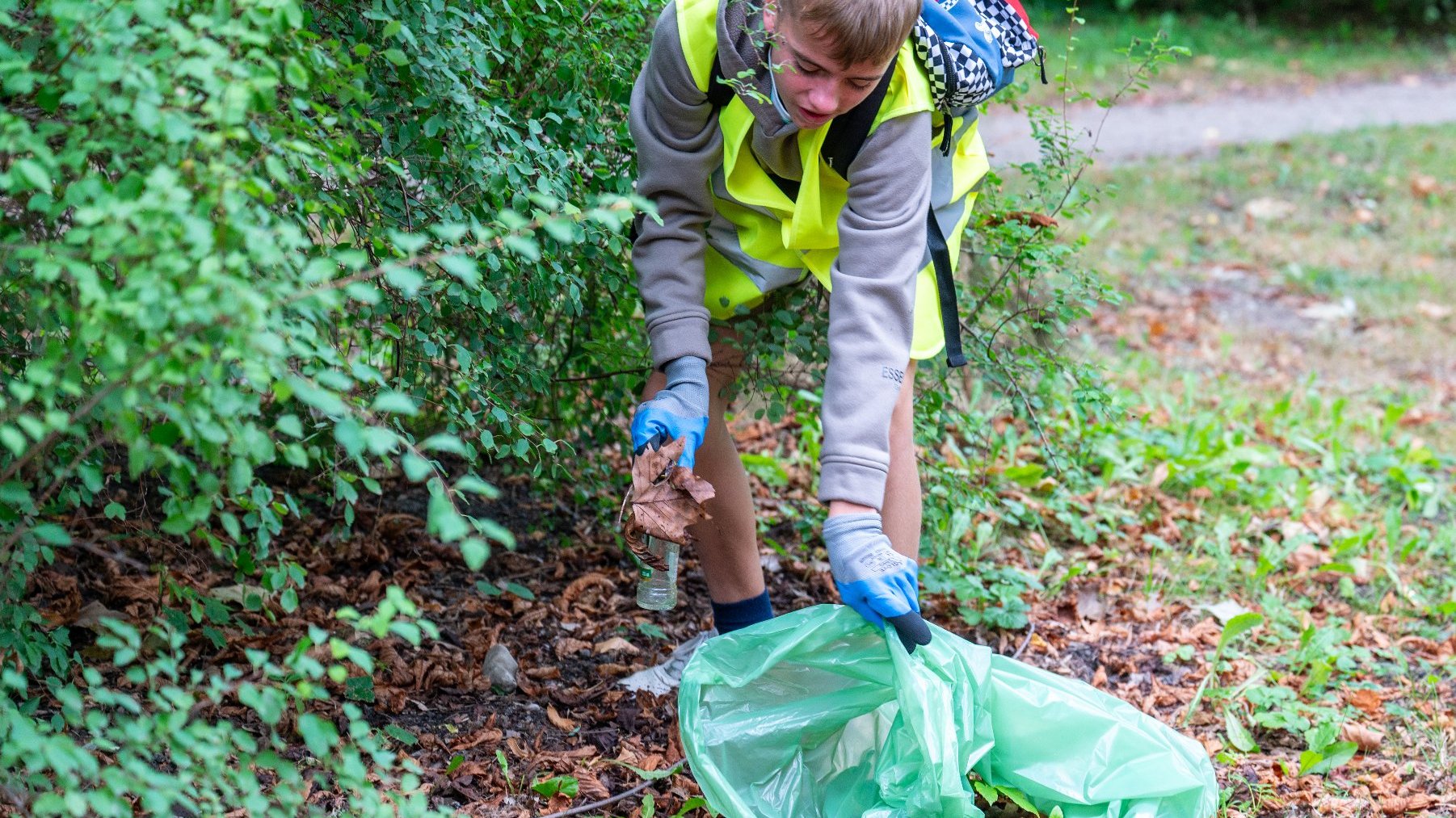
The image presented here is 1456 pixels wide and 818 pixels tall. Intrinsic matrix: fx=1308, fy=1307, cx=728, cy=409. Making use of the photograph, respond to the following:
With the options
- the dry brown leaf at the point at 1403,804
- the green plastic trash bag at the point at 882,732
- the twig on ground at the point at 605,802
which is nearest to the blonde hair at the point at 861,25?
the green plastic trash bag at the point at 882,732

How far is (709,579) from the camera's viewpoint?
103 inches

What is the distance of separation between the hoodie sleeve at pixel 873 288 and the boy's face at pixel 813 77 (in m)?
0.11

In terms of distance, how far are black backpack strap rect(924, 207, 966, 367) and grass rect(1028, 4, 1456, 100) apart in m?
6.32

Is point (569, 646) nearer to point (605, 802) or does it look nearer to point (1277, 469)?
point (605, 802)

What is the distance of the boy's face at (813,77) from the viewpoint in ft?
6.95

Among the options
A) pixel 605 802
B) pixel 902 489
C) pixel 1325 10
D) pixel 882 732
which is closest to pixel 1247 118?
pixel 1325 10

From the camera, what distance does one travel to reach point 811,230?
93.0 inches

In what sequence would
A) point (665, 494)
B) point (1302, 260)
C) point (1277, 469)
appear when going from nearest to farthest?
point (665, 494) → point (1277, 469) → point (1302, 260)

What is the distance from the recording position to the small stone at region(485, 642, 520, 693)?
261cm

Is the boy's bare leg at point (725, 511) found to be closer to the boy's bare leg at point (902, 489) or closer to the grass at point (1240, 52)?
the boy's bare leg at point (902, 489)

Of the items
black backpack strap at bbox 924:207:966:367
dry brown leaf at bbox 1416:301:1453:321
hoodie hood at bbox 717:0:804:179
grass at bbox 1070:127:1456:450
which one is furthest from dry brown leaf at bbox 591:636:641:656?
dry brown leaf at bbox 1416:301:1453:321

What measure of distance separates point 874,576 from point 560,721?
2.49 ft

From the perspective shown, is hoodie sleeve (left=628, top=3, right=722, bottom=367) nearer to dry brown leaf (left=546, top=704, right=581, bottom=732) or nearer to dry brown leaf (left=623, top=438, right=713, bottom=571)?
dry brown leaf (left=623, top=438, right=713, bottom=571)

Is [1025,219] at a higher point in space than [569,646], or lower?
higher
